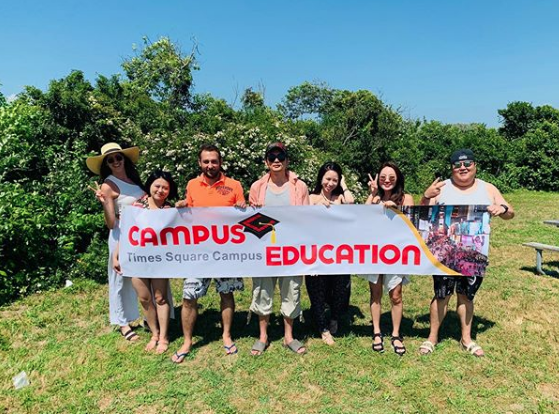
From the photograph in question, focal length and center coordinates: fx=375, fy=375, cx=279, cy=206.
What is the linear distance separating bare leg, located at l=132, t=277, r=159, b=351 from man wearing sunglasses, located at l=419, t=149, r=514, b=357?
2711 mm

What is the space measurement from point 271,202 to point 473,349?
2456 mm

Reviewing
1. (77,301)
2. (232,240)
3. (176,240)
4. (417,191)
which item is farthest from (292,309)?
(417,191)

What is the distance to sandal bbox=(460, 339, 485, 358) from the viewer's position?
3648 millimetres

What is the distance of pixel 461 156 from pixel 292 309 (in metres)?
2.13

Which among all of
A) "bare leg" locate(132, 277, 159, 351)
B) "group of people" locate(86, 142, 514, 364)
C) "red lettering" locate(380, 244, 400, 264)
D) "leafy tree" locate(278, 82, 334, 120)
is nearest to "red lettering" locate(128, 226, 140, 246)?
"group of people" locate(86, 142, 514, 364)

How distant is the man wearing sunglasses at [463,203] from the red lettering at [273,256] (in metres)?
1.47

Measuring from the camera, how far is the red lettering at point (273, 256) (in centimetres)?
362

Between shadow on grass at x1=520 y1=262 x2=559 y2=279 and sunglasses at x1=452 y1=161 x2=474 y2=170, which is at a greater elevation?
sunglasses at x1=452 y1=161 x2=474 y2=170

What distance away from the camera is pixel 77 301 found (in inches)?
197

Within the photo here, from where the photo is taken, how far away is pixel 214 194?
3574mm

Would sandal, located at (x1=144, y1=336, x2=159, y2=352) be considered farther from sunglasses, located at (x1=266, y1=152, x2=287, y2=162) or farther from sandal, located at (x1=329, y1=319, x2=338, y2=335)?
sunglasses, located at (x1=266, y1=152, x2=287, y2=162)

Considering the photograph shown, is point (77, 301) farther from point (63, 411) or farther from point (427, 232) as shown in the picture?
point (427, 232)

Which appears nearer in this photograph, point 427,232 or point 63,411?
point 63,411

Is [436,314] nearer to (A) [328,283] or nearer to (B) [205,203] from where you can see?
(A) [328,283]
